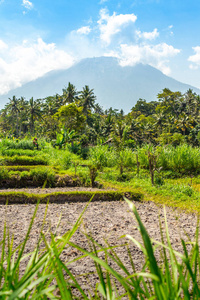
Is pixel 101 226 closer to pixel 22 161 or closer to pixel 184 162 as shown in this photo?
pixel 184 162

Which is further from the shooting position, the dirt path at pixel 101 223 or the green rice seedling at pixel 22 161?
the green rice seedling at pixel 22 161

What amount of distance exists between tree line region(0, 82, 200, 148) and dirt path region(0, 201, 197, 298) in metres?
13.1

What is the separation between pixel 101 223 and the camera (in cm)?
491

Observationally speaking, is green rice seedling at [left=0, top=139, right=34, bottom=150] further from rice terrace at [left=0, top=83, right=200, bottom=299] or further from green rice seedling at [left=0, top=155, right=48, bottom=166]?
green rice seedling at [left=0, top=155, right=48, bottom=166]

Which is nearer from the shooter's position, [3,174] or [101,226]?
[101,226]

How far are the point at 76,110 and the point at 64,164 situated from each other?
14.6m

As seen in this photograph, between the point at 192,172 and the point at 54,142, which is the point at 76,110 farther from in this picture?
the point at 192,172

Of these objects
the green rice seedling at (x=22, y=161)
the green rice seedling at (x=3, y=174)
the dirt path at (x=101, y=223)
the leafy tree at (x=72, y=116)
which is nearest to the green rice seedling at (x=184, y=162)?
the dirt path at (x=101, y=223)

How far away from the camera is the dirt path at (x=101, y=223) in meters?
3.55

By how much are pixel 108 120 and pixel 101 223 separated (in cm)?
2251

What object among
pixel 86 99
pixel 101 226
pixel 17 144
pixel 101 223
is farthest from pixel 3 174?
pixel 86 99

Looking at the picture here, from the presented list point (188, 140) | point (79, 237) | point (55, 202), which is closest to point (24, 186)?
point (55, 202)

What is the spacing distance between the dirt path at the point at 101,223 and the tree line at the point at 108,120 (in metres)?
13.1

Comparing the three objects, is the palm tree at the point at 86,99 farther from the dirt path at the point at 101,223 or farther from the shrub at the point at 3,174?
the dirt path at the point at 101,223
